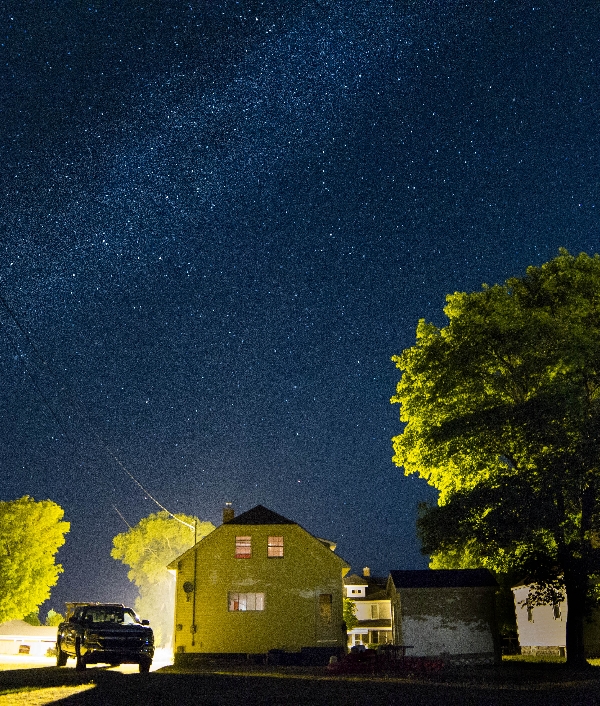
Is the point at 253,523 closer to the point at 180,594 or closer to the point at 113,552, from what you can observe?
the point at 180,594

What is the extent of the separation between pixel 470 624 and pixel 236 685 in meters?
24.2

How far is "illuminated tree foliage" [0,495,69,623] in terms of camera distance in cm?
6022

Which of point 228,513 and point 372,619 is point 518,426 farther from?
point 372,619

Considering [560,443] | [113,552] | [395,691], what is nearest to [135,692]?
[395,691]

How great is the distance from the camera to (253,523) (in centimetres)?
4366

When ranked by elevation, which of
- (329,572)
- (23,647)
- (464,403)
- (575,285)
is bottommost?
(23,647)

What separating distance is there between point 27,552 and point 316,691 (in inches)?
2002

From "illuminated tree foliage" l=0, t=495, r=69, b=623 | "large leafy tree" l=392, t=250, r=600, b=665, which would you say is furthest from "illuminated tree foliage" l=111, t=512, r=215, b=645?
"large leafy tree" l=392, t=250, r=600, b=665

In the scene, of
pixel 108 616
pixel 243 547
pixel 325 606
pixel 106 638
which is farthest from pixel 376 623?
pixel 106 638

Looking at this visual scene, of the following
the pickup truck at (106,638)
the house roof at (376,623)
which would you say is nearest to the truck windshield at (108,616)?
the pickup truck at (106,638)

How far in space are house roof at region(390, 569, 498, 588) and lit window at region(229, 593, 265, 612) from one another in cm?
751

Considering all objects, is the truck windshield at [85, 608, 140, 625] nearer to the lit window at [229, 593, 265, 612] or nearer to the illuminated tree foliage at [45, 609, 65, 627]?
the lit window at [229, 593, 265, 612]

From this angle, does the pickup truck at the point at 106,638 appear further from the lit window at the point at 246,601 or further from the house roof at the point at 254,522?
the house roof at the point at 254,522

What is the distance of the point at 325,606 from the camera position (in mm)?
42000
